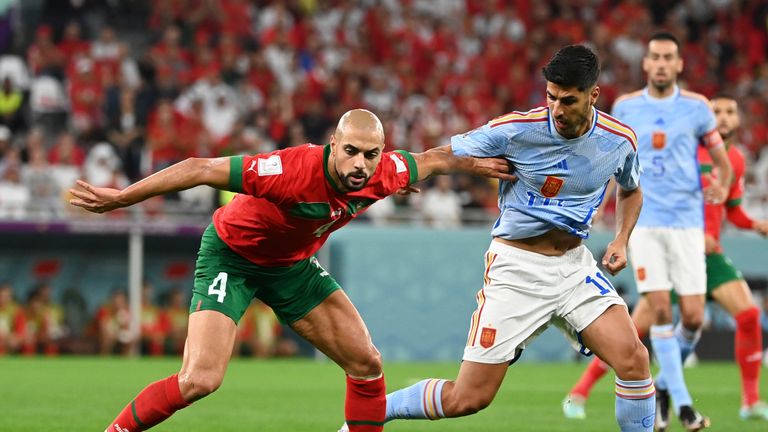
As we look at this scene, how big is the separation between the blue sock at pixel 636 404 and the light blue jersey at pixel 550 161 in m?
0.91

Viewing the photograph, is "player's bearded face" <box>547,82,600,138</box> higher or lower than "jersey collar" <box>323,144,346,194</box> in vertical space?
higher

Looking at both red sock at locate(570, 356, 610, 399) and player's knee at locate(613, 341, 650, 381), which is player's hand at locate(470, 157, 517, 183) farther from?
red sock at locate(570, 356, 610, 399)

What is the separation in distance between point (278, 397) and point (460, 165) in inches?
240

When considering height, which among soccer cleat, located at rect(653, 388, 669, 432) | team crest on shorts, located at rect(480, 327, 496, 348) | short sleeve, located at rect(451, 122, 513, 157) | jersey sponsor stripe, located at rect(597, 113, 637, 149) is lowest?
soccer cleat, located at rect(653, 388, 669, 432)

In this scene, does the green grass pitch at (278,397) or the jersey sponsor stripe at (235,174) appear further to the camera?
the green grass pitch at (278,397)

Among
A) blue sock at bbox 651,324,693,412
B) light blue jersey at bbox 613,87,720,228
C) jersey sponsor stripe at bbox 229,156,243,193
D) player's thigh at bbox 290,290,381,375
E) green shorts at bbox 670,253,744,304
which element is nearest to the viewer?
jersey sponsor stripe at bbox 229,156,243,193

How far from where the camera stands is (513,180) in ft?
23.0

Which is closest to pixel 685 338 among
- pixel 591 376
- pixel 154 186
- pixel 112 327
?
pixel 591 376

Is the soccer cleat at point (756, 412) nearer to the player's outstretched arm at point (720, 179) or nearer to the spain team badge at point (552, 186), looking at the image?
the player's outstretched arm at point (720, 179)

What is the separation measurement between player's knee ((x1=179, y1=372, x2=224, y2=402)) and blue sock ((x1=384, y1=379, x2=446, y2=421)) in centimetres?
117

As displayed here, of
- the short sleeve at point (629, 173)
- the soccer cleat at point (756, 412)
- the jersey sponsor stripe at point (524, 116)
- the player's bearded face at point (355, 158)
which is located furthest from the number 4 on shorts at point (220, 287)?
the soccer cleat at point (756, 412)

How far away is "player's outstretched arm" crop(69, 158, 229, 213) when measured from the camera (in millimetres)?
6273

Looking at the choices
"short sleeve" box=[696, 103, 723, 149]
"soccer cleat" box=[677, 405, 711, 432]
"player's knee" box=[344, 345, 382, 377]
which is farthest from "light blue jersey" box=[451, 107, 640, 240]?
"short sleeve" box=[696, 103, 723, 149]

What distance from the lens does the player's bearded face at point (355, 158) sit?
Answer: 6559 mm
